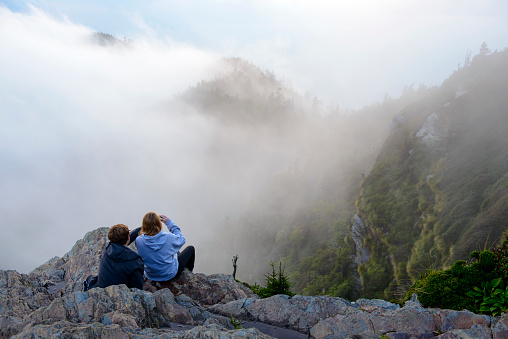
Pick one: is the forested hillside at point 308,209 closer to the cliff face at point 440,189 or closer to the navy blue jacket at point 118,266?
the cliff face at point 440,189

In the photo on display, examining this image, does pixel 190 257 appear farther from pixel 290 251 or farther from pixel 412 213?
pixel 290 251

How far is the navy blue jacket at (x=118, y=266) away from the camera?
636 cm

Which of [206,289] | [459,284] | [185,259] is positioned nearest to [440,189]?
[459,284]

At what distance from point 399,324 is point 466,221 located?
25.0m

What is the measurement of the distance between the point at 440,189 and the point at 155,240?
34.6m

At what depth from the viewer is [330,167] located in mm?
135125

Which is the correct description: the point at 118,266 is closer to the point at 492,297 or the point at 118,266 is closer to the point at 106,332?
the point at 106,332

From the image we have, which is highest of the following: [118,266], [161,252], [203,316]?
[161,252]

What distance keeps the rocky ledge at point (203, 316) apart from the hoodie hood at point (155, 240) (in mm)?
1047

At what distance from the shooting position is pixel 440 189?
32.9m

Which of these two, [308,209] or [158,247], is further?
[308,209]

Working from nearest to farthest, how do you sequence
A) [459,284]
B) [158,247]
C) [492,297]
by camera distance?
[492,297], [459,284], [158,247]

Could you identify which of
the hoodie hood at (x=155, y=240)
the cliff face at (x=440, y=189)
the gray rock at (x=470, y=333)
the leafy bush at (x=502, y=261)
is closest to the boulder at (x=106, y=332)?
the hoodie hood at (x=155, y=240)

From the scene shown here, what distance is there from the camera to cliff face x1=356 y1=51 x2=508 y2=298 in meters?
25.2
